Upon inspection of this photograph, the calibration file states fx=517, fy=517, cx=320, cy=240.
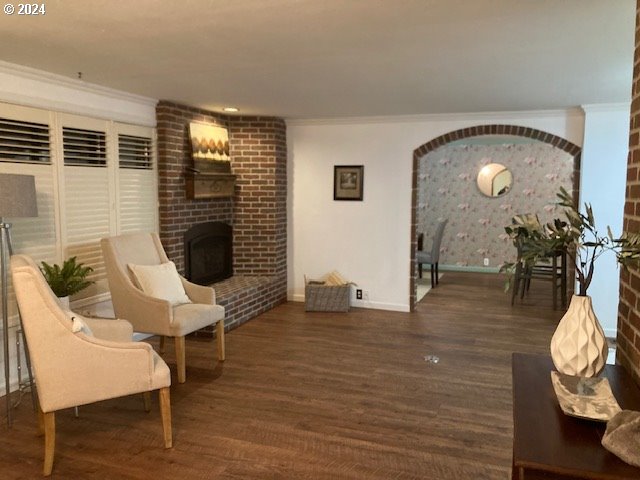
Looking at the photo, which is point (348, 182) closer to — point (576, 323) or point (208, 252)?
point (208, 252)

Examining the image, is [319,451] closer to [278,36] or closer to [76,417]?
[76,417]

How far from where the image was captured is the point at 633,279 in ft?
6.07

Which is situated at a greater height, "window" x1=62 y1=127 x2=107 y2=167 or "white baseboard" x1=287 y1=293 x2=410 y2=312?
"window" x1=62 y1=127 x2=107 y2=167

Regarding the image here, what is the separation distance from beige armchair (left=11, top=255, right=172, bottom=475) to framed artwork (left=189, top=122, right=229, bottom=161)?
2.81 meters

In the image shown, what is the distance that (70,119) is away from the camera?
391 cm

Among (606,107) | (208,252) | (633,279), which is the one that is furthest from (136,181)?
(606,107)

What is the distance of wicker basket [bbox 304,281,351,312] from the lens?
5840 mm

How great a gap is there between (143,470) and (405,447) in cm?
136

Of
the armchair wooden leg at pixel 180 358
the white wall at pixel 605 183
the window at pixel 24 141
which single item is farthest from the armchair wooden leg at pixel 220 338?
the white wall at pixel 605 183

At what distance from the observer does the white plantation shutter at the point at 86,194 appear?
3.91m

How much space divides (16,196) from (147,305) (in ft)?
3.82

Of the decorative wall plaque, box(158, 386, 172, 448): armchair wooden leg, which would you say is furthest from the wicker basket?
box(158, 386, 172, 448): armchair wooden leg

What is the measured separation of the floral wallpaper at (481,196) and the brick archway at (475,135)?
2.56m

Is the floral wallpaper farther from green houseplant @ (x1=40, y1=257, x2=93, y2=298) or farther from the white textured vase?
the white textured vase
